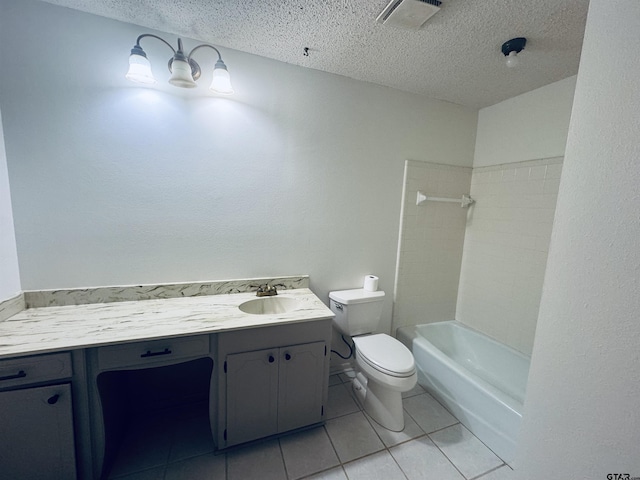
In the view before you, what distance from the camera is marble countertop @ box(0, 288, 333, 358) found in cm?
101

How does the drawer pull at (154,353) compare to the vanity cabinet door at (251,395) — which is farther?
the vanity cabinet door at (251,395)

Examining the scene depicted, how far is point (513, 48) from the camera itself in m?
1.32

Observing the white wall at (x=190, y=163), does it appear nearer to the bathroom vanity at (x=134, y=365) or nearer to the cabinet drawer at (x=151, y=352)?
the bathroom vanity at (x=134, y=365)

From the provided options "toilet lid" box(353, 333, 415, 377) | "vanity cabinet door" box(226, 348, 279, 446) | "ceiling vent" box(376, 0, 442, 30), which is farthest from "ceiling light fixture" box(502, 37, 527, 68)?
"vanity cabinet door" box(226, 348, 279, 446)

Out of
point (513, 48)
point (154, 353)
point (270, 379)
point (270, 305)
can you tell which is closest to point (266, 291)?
point (270, 305)

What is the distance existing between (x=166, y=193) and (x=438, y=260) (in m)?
2.22

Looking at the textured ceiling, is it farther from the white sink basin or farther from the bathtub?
the bathtub

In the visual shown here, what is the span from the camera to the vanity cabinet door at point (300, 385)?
4.34 feet

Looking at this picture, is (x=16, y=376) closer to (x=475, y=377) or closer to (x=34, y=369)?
(x=34, y=369)

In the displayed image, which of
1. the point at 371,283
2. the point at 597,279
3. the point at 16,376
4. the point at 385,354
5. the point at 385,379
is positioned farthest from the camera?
the point at 371,283

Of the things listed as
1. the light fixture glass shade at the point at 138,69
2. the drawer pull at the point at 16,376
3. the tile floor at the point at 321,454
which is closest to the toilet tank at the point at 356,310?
the tile floor at the point at 321,454

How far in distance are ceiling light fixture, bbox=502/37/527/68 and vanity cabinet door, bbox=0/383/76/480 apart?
8.86 feet

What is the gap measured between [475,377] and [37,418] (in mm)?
2276

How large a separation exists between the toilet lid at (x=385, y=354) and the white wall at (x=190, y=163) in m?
0.45
